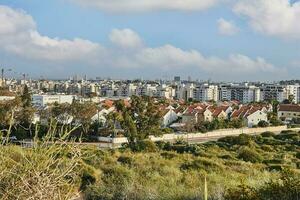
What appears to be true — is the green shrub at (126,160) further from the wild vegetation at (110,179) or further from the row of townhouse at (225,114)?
the row of townhouse at (225,114)

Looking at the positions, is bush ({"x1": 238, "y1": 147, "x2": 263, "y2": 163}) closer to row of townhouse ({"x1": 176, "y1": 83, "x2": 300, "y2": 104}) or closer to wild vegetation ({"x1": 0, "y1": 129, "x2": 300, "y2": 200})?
wild vegetation ({"x1": 0, "y1": 129, "x2": 300, "y2": 200})

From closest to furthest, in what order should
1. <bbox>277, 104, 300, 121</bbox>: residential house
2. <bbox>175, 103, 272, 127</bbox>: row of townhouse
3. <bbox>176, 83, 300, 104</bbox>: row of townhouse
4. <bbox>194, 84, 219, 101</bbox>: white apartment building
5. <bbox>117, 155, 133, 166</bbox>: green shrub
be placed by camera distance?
1. <bbox>117, 155, 133, 166</bbox>: green shrub
2. <bbox>175, 103, 272, 127</bbox>: row of townhouse
3. <bbox>277, 104, 300, 121</bbox>: residential house
4. <bbox>176, 83, 300, 104</bbox>: row of townhouse
5. <bbox>194, 84, 219, 101</bbox>: white apartment building

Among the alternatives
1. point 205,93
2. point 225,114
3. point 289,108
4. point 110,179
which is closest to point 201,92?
point 205,93

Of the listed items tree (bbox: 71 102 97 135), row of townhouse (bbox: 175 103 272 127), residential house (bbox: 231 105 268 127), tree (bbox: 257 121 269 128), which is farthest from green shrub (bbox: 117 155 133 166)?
residential house (bbox: 231 105 268 127)

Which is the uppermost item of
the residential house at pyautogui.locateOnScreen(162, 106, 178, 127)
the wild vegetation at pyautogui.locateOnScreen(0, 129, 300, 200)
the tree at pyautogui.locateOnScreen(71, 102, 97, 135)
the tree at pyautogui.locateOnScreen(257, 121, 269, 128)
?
the wild vegetation at pyautogui.locateOnScreen(0, 129, 300, 200)

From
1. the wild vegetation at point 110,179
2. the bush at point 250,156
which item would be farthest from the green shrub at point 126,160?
the bush at point 250,156

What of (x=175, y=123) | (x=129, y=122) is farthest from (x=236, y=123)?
(x=129, y=122)

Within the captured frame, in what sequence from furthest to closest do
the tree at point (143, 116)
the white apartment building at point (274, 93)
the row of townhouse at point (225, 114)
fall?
the white apartment building at point (274, 93)
the row of townhouse at point (225, 114)
the tree at point (143, 116)

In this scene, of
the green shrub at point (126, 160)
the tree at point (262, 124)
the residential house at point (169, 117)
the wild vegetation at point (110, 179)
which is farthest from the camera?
the residential house at point (169, 117)

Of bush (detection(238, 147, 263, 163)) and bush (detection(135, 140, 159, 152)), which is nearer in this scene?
bush (detection(238, 147, 263, 163))

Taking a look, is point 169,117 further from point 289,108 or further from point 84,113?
point 289,108

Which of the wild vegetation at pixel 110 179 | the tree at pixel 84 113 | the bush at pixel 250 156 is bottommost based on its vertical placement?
the bush at pixel 250 156

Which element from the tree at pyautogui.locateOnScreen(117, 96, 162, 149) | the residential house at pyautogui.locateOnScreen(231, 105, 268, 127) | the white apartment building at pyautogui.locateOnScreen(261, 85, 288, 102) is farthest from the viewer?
the white apartment building at pyautogui.locateOnScreen(261, 85, 288, 102)

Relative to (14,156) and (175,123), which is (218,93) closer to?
(175,123)
